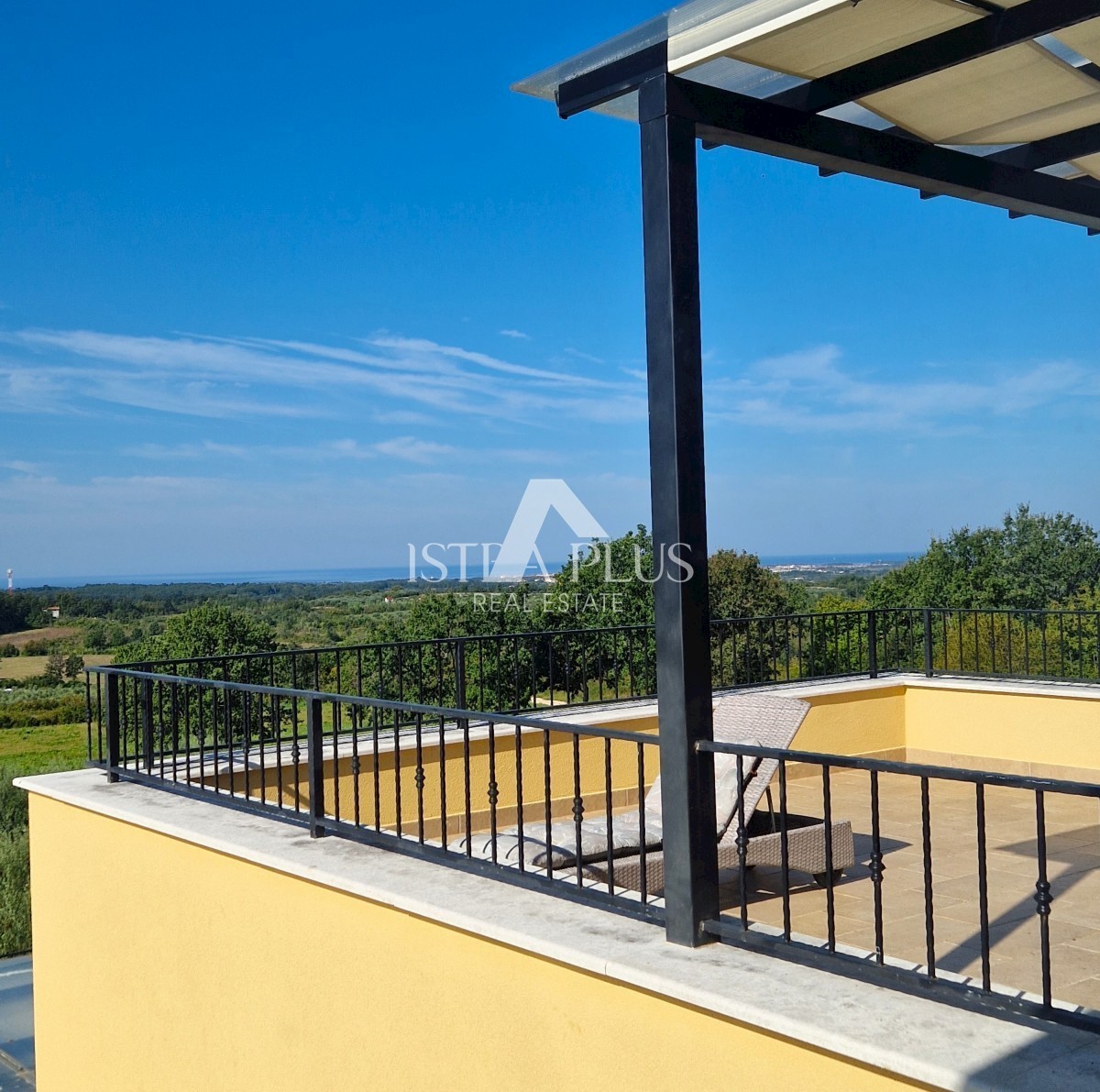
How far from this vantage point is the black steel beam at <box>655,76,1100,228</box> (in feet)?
10.7

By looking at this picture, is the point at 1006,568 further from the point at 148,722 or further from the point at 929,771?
the point at 929,771

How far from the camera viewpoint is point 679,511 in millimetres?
3174

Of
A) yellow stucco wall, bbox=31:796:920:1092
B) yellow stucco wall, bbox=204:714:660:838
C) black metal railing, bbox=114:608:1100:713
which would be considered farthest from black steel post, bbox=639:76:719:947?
yellow stucco wall, bbox=204:714:660:838

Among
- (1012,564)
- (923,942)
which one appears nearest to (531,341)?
(1012,564)

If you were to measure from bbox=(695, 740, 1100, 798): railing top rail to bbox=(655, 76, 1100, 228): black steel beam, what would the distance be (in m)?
1.80

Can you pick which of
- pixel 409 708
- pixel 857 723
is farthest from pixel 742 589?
pixel 409 708

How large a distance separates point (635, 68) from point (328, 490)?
57203 mm

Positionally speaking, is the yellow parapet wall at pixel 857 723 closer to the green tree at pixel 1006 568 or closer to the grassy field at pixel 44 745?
the green tree at pixel 1006 568

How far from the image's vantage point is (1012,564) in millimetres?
34750

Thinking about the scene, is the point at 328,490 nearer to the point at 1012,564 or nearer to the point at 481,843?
the point at 1012,564

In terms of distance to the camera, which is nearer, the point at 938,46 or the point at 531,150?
the point at 938,46

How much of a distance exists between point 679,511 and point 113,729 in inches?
158

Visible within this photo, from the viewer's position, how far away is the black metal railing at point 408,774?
3959 millimetres

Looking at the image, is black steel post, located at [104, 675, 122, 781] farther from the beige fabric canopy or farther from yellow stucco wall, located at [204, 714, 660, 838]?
the beige fabric canopy
